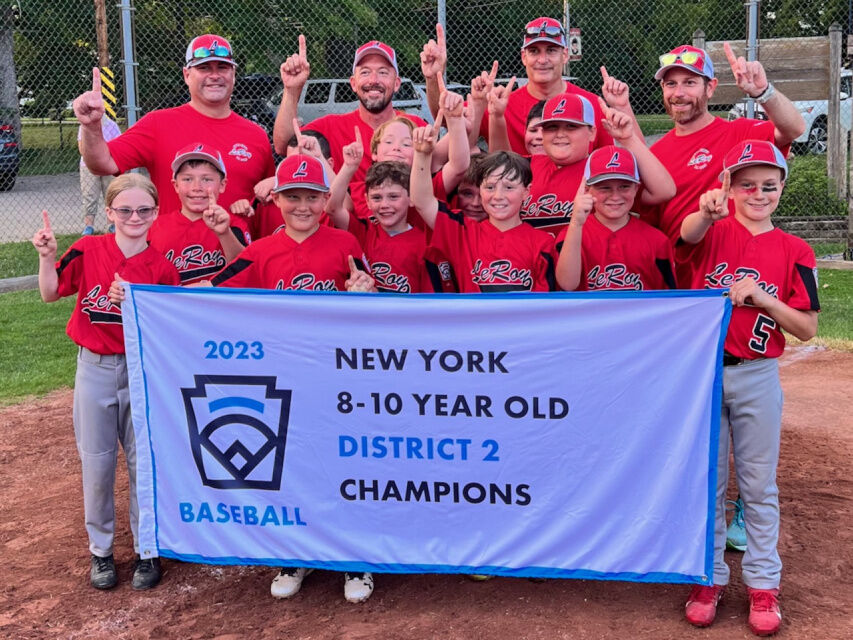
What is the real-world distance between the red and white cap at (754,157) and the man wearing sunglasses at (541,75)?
1.11 metres

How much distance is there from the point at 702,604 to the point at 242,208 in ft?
9.15

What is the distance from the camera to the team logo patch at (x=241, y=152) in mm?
5137

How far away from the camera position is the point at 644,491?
395 cm

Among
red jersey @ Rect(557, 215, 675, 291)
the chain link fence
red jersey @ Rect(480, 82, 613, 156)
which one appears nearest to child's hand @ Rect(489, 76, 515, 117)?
red jersey @ Rect(480, 82, 613, 156)

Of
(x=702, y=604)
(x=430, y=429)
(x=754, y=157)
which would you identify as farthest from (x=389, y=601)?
(x=754, y=157)

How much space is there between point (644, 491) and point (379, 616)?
1208 mm

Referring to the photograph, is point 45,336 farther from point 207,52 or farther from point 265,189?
point 265,189

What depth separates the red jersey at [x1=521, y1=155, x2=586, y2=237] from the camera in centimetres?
466

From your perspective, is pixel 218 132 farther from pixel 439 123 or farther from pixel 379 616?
pixel 379 616

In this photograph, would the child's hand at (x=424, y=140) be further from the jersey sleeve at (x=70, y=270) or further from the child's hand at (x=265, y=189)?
the jersey sleeve at (x=70, y=270)

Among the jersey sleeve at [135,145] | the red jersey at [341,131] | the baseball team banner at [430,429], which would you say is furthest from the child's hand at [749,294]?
the jersey sleeve at [135,145]

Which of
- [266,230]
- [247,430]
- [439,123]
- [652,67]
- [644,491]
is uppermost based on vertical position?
[652,67]

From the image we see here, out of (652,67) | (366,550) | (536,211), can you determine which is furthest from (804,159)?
(366,550)

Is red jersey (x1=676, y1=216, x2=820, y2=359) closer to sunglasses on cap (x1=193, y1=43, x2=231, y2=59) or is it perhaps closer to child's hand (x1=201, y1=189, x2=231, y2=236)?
child's hand (x1=201, y1=189, x2=231, y2=236)
